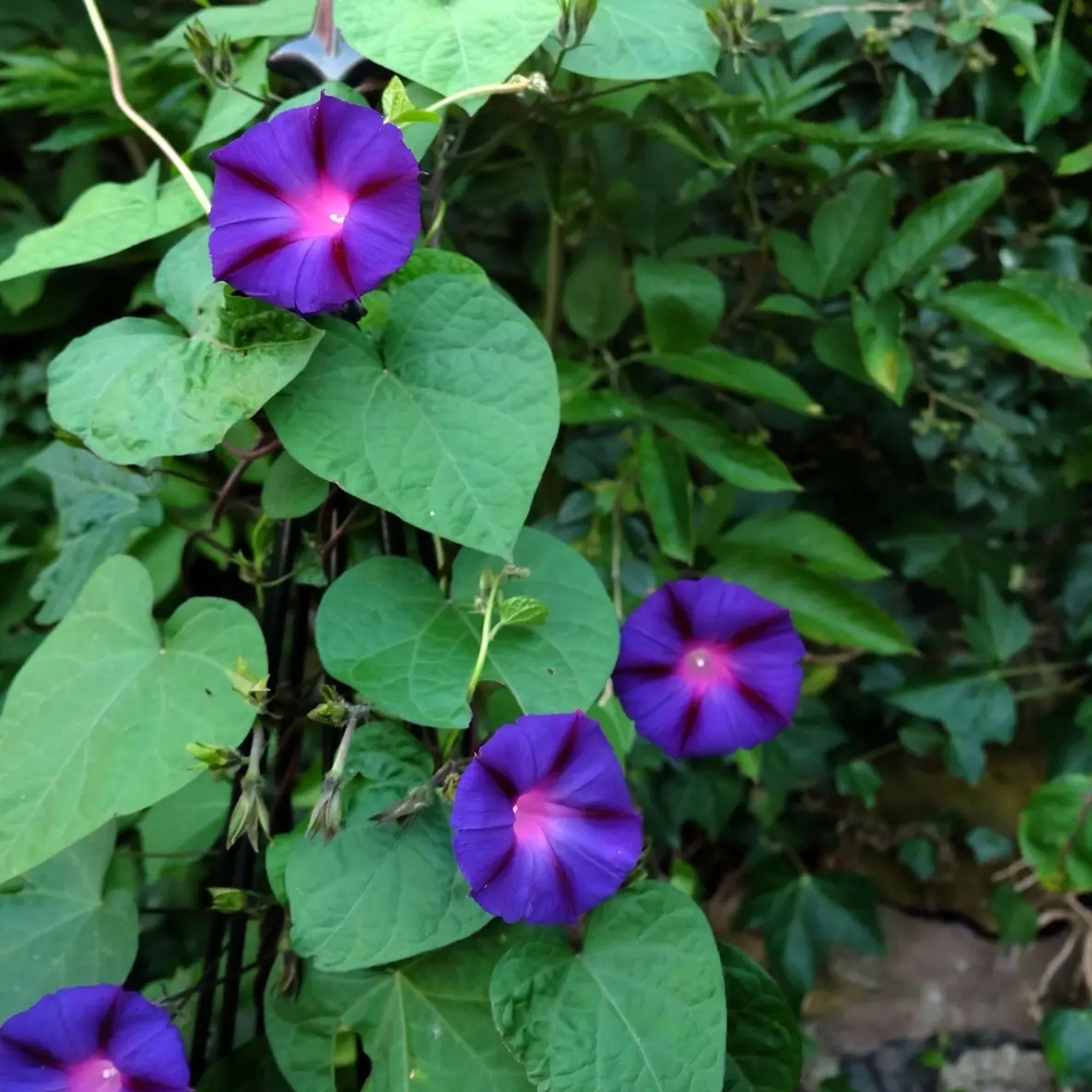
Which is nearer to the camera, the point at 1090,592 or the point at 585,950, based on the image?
the point at 585,950

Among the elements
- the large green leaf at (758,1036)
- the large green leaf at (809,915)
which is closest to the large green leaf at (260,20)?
the large green leaf at (758,1036)

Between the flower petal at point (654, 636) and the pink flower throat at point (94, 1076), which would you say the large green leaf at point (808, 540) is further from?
the pink flower throat at point (94, 1076)

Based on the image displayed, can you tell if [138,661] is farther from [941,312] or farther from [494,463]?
[941,312]

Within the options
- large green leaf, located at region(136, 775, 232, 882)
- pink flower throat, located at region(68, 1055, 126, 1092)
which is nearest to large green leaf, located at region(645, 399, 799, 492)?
large green leaf, located at region(136, 775, 232, 882)

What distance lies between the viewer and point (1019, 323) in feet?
2.50

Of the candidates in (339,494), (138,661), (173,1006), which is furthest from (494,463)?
(173,1006)

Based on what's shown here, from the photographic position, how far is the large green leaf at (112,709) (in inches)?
19.8

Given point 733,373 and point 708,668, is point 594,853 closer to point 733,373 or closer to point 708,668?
point 708,668

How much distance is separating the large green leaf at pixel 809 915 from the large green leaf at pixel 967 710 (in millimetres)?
192

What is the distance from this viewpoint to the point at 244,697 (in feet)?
1.65

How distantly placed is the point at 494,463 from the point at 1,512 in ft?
2.69

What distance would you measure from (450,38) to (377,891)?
0.46 meters

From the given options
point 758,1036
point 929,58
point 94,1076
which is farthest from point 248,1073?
point 929,58

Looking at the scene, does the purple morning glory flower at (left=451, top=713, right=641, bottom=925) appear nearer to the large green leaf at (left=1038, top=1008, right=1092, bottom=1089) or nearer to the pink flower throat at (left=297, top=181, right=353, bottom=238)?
the pink flower throat at (left=297, top=181, right=353, bottom=238)
